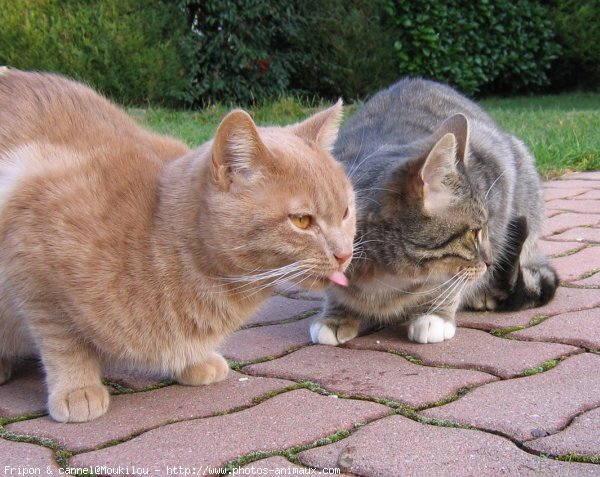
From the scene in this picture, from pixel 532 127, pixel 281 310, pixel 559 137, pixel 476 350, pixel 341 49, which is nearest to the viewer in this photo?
pixel 476 350

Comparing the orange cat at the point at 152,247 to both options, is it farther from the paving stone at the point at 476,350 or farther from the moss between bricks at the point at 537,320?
the moss between bricks at the point at 537,320

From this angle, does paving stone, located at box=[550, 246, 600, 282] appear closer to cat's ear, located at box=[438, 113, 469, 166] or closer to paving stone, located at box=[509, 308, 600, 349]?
paving stone, located at box=[509, 308, 600, 349]

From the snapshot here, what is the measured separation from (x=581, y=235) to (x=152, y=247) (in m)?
3.03

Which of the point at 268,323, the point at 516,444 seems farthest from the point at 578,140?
the point at 516,444

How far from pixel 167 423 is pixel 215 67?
28.0ft

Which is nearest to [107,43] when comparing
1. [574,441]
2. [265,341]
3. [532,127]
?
[532,127]

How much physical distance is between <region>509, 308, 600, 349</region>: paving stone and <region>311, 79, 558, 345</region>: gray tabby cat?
23cm

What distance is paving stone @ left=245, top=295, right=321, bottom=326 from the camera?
343cm

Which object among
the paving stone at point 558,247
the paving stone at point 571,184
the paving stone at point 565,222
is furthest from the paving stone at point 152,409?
the paving stone at point 571,184

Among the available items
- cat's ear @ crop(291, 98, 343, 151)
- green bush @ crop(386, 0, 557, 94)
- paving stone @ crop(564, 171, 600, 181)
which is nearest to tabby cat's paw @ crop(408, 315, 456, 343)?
cat's ear @ crop(291, 98, 343, 151)

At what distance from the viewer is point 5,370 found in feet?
8.86

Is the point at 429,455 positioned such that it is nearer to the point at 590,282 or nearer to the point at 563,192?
the point at 590,282

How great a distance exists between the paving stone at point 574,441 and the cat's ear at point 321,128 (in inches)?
48.6

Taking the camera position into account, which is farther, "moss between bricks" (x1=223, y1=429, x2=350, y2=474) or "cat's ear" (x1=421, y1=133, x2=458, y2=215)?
"cat's ear" (x1=421, y1=133, x2=458, y2=215)
